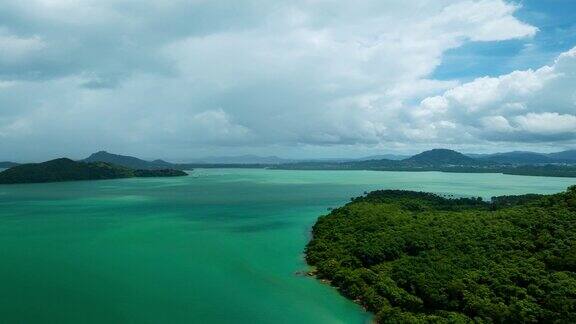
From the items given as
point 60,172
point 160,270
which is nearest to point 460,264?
point 160,270

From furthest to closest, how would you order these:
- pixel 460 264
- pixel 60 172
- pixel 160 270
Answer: pixel 60 172 → pixel 160 270 → pixel 460 264

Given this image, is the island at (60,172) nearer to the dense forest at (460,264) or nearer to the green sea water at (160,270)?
the green sea water at (160,270)

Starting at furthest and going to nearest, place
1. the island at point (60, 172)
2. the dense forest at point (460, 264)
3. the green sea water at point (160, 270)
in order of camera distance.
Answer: the island at point (60, 172) → the green sea water at point (160, 270) → the dense forest at point (460, 264)

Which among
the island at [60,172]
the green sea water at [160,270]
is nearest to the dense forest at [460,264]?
the green sea water at [160,270]

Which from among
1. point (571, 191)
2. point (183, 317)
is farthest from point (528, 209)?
point (183, 317)

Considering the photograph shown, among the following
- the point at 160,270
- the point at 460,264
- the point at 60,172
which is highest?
the point at 60,172

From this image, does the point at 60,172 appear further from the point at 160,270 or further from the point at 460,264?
the point at 460,264
